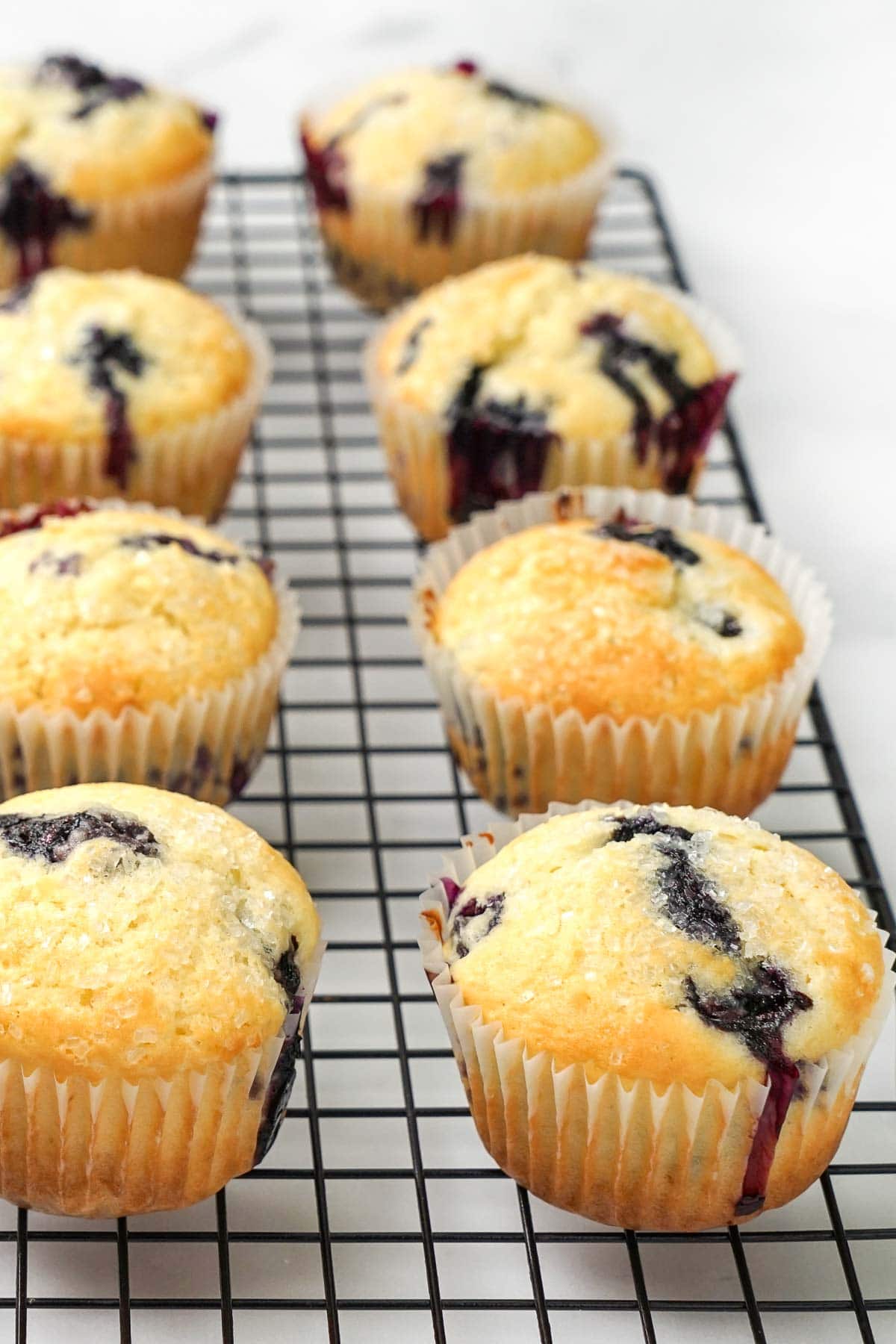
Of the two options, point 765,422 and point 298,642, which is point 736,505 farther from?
point 298,642

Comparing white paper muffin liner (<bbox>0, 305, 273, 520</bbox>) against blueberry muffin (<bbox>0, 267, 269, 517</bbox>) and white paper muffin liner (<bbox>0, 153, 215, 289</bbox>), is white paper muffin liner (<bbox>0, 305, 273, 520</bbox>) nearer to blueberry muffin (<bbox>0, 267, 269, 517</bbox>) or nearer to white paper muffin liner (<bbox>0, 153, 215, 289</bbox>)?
blueberry muffin (<bbox>0, 267, 269, 517</bbox>)

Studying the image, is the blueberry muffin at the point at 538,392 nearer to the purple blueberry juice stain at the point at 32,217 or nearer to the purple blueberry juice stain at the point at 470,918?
the purple blueberry juice stain at the point at 32,217

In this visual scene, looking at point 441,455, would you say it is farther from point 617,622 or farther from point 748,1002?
point 748,1002

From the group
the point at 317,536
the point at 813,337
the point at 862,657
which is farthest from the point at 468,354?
the point at 813,337

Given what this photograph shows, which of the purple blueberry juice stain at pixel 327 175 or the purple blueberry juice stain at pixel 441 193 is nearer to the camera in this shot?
the purple blueberry juice stain at pixel 441 193

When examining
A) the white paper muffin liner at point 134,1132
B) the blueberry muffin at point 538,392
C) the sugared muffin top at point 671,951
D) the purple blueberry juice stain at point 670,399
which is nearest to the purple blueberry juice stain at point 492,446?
the blueberry muffin at point 538,392

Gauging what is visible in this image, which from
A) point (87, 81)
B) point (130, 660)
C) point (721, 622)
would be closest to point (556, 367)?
point (721, 622)
